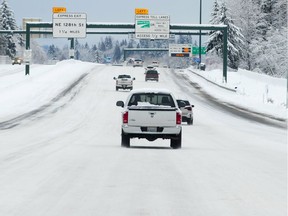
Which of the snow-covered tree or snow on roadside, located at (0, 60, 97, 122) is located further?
the snow-covered tree

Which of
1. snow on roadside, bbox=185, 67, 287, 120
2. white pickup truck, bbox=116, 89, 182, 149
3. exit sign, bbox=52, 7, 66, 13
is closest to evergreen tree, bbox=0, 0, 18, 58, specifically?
snow on roadside, bbox=185, 67, 287, 120

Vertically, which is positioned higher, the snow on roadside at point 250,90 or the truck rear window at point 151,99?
the truck rear window at point 151,99

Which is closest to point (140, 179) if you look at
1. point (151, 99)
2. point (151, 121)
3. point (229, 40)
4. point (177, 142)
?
point (151, 121)

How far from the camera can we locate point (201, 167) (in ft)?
40.9

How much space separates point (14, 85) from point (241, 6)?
49.6 metres

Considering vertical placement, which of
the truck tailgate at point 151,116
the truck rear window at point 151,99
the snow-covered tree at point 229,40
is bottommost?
the truck tailgate at point 151,116

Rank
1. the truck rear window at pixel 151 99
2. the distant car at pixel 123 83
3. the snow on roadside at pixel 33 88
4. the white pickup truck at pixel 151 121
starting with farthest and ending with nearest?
the distant car at pixel 123 83 → the snow on roadside at pixel 33 88 → the truck rear window at pixel 151 99 → the white pickup truck at pixel 151 121

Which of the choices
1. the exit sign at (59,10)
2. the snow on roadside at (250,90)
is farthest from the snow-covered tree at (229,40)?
the exit sign at (59,10)

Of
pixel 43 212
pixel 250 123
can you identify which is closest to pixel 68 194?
pixel 43 212

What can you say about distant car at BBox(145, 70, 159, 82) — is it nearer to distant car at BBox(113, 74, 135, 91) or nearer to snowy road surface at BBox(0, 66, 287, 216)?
distant car at BBox(113, 74, 135, 91)

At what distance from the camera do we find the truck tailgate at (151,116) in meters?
17.6

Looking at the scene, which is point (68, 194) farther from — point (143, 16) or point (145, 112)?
point (143, 16)

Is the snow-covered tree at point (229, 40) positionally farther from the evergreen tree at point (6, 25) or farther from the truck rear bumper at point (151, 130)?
the truck rear bumper at point (151, 130)

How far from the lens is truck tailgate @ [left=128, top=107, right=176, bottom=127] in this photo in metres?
17.6
